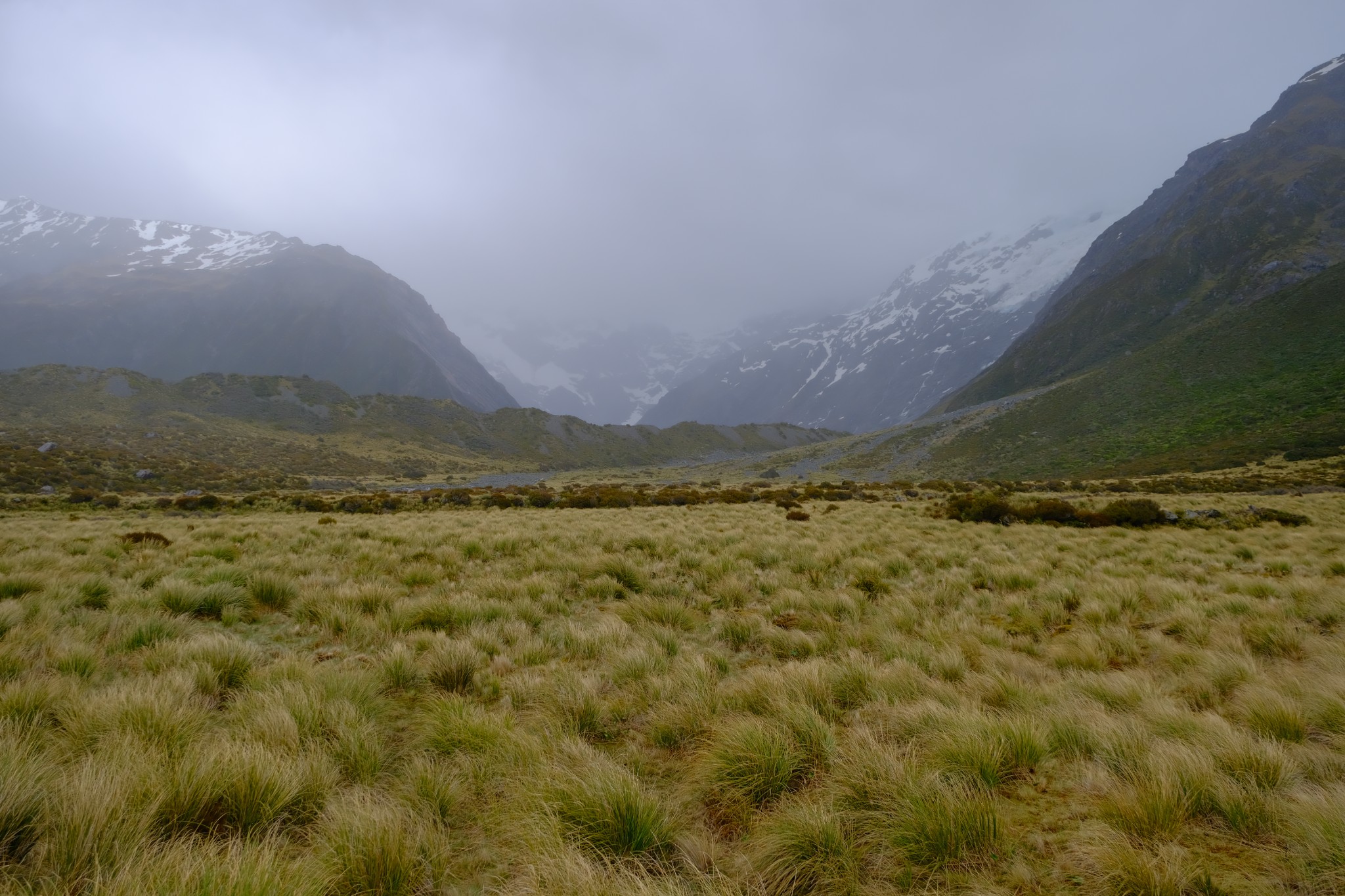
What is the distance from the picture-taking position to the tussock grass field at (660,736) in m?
2.10

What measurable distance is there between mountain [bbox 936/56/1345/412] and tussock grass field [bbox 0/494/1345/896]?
111 m

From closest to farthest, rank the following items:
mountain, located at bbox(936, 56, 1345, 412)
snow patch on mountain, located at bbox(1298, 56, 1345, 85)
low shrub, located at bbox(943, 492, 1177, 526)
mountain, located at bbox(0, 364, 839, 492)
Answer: low shrub, located at bbox(943, 492, 1177, 526) < mountain, located at bbox(0, 364, 839, 492) < mountain, located at bbox(936, 56, 1345, 412) < snow patch on mountain, located at bbox(1298, 56, 1345, 85)

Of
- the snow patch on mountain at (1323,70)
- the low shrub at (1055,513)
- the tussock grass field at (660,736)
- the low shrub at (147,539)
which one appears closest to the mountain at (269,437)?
the low shrub at (147,539)

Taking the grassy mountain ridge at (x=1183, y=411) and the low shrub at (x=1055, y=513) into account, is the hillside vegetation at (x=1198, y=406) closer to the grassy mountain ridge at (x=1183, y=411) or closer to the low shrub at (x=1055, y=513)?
the grassy mountain ridge at (x=1183, y=411)

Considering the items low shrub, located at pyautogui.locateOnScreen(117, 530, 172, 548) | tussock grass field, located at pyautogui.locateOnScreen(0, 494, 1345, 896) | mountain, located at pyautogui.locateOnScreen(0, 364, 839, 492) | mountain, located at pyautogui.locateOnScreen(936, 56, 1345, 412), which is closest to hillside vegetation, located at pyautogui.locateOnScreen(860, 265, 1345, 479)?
mountain, located at pyautogui.locateOnScreen(936, 56, 1345, 412)

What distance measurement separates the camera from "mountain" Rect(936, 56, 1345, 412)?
274 feet

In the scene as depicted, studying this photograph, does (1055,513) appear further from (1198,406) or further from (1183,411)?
(1198,406)

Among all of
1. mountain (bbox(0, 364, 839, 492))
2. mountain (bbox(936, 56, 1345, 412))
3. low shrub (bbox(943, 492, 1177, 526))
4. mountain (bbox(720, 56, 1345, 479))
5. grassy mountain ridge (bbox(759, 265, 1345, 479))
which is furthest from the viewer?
mountain (bbox(936, 56, 1345, 412))

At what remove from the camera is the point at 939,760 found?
2.86 meters

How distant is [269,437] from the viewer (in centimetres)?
8431

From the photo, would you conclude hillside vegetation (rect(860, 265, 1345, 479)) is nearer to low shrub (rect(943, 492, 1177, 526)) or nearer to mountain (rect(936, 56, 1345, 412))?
mountain (rect(936, 56, 1345, 412))

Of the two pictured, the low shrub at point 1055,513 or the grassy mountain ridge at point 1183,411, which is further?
the grassy mountain ridge at point 1183,411

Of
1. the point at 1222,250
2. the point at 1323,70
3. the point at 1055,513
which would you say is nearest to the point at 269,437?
the point at 1055,513

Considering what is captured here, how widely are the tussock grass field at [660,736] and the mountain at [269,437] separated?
3665 cm
